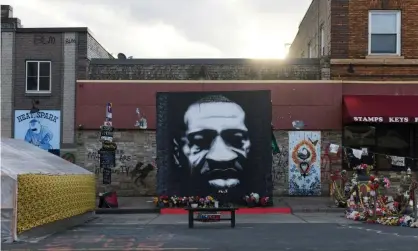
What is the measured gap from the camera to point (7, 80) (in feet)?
82.0

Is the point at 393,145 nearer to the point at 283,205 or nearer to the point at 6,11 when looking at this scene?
the point at 283,205

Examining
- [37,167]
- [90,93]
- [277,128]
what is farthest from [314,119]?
[37,167]

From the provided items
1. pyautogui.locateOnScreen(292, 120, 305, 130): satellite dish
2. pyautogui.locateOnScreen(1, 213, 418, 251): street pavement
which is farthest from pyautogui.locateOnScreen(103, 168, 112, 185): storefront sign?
pyautogui.locateOnScreen(292, 120, 305, 130): satellite dish

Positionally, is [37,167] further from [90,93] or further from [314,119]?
[314,119]

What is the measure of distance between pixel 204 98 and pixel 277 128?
383 cm

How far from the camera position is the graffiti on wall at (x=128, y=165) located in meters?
23.7

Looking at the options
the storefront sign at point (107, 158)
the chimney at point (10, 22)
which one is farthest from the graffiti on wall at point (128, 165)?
the chimney at point (10, 22)

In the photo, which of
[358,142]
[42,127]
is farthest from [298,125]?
[42,127]

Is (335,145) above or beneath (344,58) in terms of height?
beneath

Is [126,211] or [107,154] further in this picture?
[107,154]

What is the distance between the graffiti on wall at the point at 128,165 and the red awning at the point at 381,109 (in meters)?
7.97

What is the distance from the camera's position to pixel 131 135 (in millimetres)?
23766

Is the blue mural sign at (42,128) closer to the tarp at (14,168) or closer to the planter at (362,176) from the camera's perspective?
the tarp at (14,168)

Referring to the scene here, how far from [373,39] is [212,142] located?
7.89 meters
